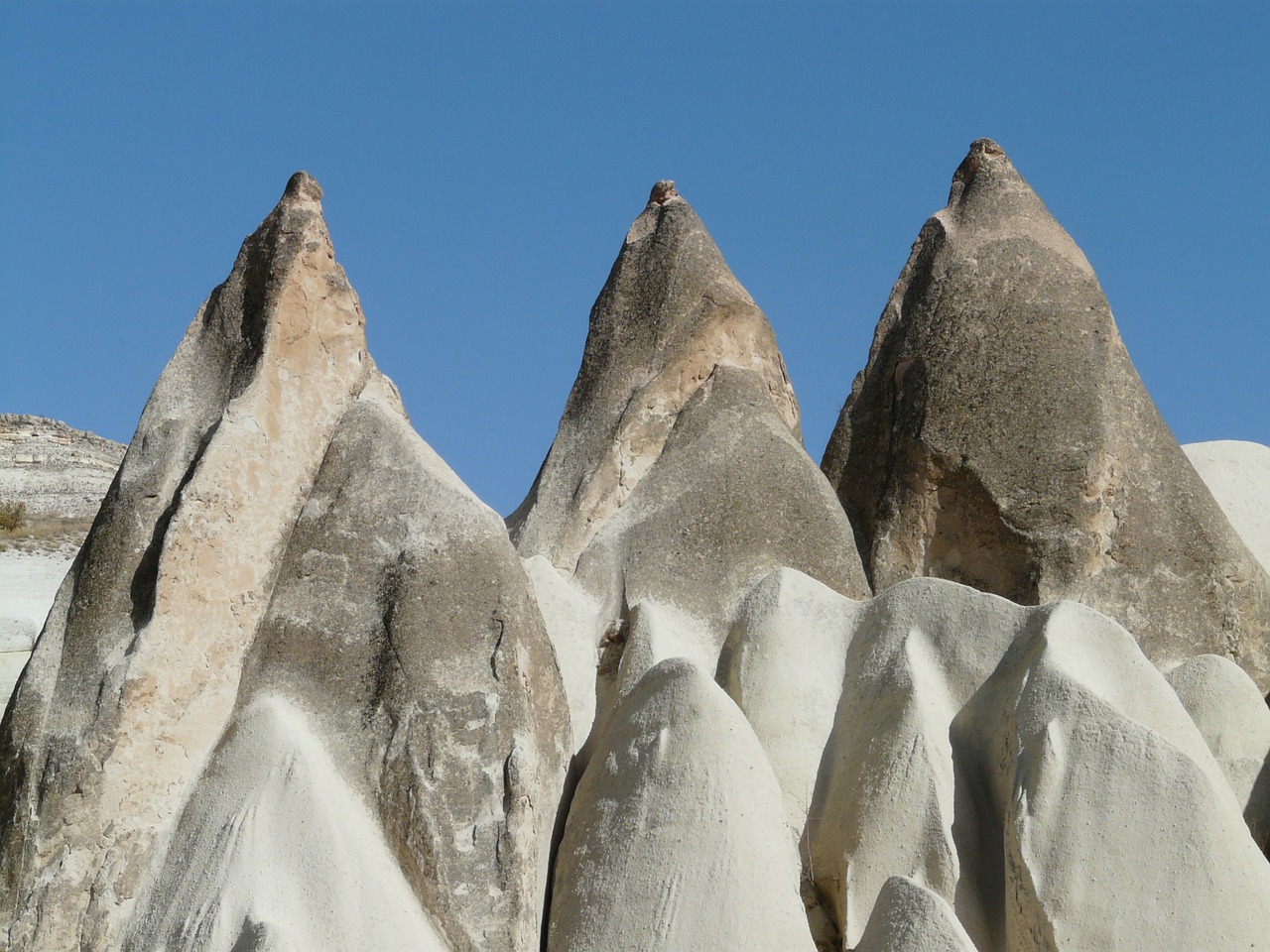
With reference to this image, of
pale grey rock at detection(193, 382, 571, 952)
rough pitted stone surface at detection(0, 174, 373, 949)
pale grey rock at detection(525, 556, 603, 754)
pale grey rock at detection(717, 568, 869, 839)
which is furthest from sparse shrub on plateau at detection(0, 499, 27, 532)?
pale grey rock at detection(717, 568, 869, 839)

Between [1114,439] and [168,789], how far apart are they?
17.4 feet

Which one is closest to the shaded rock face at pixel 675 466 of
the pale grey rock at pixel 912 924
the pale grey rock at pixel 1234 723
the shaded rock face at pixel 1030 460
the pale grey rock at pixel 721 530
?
the pale grey rock at pixel 721 530

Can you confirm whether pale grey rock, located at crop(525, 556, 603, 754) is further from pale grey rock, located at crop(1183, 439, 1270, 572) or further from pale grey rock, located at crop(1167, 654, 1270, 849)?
pale grey rock, located at crop(1183, 439, 1270, 572)

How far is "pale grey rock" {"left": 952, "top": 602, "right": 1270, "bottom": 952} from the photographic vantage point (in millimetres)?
6500

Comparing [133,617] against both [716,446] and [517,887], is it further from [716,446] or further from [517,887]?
[716,446]

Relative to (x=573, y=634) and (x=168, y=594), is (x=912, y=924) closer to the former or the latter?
(x=573, y=634)

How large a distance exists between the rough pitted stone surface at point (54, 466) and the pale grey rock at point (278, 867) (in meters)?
17.6

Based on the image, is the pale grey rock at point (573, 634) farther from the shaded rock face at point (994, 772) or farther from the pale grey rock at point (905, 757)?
the pale grey rock at point (905, 757)

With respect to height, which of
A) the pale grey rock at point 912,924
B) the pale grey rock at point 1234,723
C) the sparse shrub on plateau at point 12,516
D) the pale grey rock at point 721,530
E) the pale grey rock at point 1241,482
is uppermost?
the sparse shrub on plateau at point 12,516

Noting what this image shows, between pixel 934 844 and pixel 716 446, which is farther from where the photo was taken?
pixel 716 446

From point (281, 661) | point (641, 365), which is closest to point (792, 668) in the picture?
point (281, 661)

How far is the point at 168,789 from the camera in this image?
23.5 ft

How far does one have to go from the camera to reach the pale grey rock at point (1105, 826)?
6500mm

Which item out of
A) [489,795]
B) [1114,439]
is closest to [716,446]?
[1114,439]
